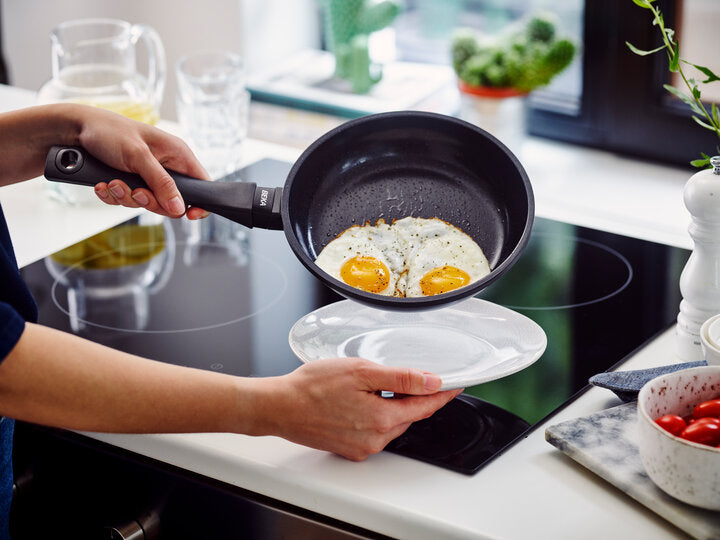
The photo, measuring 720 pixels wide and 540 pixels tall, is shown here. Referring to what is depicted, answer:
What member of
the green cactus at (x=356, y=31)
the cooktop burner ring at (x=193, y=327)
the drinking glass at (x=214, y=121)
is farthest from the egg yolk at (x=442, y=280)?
the green cactus at (x=356, y=31)

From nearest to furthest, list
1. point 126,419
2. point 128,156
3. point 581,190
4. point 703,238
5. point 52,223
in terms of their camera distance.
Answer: point 126,419
point 703,238
point 128,156
point 52,223
point 581,190

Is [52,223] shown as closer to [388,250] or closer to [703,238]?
[388,250]

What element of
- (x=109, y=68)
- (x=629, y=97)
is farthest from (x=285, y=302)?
(x=629, y=97)

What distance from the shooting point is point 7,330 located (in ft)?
2.51

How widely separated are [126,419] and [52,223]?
711 mm

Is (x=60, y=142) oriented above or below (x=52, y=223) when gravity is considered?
above

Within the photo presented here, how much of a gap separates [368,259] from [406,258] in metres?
0.05

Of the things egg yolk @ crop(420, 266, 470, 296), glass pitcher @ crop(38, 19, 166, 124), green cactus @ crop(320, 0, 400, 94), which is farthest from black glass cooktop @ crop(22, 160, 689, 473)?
green cactus @ crop(320, 0, 400, 94)

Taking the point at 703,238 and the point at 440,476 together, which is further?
the point at 703,238

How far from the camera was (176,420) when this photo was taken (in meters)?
0.84

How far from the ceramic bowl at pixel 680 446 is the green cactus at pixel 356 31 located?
155cm

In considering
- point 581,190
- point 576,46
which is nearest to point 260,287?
point 581,190

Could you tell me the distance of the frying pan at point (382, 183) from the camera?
1.05 m

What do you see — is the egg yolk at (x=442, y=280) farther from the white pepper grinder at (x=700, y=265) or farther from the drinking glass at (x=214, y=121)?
the drinking glass at (x=214, y=121)
